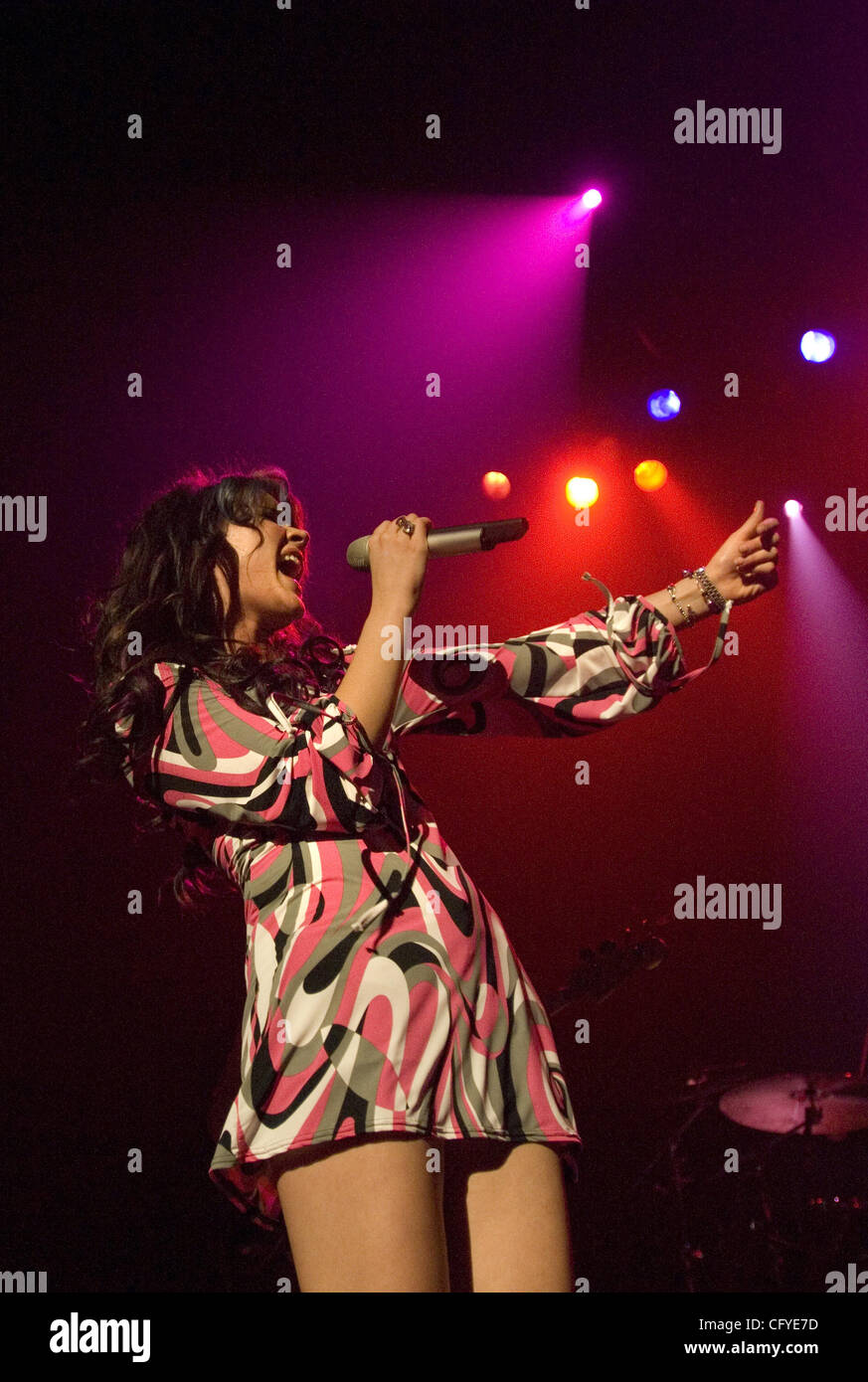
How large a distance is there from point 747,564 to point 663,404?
80.2 inches

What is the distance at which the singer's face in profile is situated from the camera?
156cm

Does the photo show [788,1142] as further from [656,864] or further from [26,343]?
[26,343]

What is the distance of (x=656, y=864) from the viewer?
11.7 feet

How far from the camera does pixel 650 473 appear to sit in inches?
137

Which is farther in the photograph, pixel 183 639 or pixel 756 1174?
pixel 756 1174

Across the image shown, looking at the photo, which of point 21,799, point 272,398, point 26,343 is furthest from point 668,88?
point 21,799

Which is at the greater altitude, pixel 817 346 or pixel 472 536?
pixel 817 346

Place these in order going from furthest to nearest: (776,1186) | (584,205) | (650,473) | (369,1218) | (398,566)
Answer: (650,473) < (584,205) < (776,1186) < (398,566) < (369,1218)

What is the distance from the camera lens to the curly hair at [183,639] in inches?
55.6

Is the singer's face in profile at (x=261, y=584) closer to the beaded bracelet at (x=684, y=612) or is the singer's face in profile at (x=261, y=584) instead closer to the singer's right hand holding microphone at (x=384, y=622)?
the singer's right hand holding microphone at (x=384, y=622)

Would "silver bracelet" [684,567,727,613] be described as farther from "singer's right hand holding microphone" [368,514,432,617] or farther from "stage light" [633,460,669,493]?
"stage light" [633,460,669,493]

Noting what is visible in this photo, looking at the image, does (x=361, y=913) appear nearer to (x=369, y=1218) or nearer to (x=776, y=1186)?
(x=369, y=1218)

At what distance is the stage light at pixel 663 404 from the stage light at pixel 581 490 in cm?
27

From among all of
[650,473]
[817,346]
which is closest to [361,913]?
[650,473]
